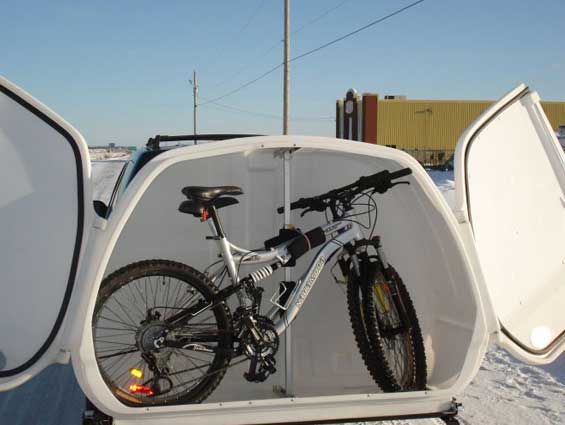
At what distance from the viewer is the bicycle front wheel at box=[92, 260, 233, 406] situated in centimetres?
323

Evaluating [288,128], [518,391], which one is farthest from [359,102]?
[518,391]

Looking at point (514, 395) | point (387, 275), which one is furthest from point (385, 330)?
point (514, 395)

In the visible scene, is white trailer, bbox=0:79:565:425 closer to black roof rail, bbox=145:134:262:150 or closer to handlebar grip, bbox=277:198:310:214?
handlebar grip, bbox=277:198:310:214

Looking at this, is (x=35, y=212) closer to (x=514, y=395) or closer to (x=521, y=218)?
(x=521, y=218)

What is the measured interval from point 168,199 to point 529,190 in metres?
2.32

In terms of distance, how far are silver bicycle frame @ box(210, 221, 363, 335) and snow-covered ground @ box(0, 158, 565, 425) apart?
47.5 inches

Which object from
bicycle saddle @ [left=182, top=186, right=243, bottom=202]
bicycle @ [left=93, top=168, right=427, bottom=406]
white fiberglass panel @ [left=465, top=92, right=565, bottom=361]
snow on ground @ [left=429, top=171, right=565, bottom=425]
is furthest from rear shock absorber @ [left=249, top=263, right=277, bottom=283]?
snow on ground @ [left=429, top=171, right=565, bottom=425]

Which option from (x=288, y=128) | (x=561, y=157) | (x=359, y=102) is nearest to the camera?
(x=561, y=157)

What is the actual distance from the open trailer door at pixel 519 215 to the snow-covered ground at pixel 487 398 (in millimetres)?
864

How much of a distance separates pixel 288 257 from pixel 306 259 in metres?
0.83

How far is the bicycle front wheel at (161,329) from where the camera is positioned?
3227mm

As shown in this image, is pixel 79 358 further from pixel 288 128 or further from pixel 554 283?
pixel 288 128

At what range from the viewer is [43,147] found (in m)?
2.94

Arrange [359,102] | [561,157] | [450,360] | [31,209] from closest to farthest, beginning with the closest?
1. [31,209]
2. [450,360]
3. [561,157]
4. [359,102]
